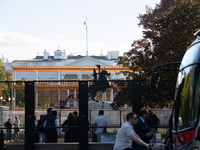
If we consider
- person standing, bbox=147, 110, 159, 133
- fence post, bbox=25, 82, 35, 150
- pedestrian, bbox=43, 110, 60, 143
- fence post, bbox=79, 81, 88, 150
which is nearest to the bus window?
person standing, bbox=147, 110, 159, 133

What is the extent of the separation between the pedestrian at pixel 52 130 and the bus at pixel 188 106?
238 inches

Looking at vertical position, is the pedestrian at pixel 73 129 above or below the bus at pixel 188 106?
below

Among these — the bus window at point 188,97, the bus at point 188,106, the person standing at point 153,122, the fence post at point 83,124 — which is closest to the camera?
the bus at point 188,106

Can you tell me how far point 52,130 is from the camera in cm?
1295

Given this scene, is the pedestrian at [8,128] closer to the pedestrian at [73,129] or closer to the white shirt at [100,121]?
the pedestrian at [73,129]

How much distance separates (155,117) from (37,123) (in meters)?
4.19

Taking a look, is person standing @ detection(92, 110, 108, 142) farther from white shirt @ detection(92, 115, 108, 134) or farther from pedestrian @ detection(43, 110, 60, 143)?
pedestrian @ detection(43, 110, 60, 143)

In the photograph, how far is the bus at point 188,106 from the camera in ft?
19.3

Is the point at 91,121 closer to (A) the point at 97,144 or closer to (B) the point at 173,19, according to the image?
(A) the point at 97,144

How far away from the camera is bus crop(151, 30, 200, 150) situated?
588 cm

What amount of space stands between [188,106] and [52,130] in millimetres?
7440

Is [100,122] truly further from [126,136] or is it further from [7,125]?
[126,136]

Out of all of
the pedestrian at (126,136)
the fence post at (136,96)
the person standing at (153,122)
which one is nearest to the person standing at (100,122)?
the fence post at (136,96)

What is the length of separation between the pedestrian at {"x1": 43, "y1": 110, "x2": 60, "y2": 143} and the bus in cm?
605
